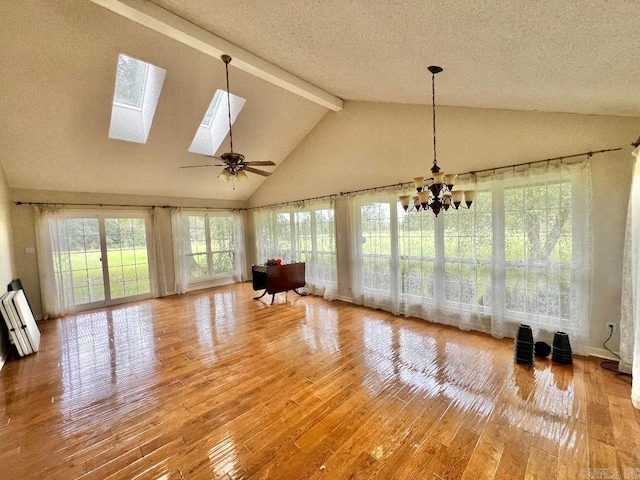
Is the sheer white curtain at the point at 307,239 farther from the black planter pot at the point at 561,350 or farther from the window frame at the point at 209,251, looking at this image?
the black planter pot at the point at 561,350

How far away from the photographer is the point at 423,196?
2338mm

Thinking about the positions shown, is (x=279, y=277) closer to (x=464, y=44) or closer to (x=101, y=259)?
(x=101, y=259)

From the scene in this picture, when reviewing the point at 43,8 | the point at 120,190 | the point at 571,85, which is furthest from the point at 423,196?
the point at 120,190

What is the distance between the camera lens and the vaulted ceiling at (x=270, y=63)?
1.49 metres

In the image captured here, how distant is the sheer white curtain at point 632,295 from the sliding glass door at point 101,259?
24.2ft

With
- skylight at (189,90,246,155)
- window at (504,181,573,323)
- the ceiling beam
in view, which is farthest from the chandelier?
skylight at (189,90,246,155)

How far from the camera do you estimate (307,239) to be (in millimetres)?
5809

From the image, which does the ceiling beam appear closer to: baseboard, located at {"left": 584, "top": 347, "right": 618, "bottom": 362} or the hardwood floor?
the hardwood floor

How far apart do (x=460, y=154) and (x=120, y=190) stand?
6.30 metres

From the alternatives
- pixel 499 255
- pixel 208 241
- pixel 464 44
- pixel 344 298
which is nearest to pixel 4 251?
pixel 208 241

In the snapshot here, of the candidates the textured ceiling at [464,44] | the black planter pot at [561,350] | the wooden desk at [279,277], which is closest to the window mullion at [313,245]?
the wooden desk at [279,277]

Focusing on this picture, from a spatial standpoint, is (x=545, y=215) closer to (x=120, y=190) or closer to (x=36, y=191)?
(x=120, y=190)

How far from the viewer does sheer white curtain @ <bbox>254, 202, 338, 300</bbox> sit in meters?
5.32

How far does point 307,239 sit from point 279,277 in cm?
112
